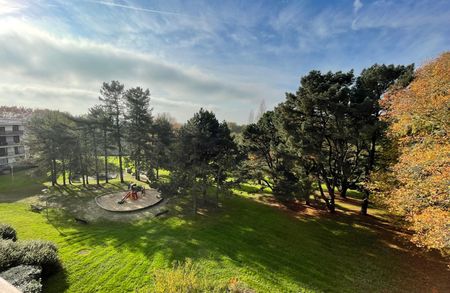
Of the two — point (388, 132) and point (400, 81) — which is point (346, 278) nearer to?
point (388, 132)

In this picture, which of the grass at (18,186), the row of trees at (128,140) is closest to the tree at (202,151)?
the row of trees at (128,140)

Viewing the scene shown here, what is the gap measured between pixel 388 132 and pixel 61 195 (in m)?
36.0

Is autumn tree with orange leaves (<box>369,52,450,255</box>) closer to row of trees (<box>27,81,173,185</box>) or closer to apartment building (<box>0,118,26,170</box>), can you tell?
row of trees (<box>27,81,173,185</box>)

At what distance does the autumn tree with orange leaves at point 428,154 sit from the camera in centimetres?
1009

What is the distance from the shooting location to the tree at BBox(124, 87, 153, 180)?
33.0m

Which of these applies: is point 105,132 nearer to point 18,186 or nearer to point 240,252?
point 18,186

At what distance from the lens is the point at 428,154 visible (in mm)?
10641

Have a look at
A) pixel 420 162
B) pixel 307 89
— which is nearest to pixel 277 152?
pixel 307 89

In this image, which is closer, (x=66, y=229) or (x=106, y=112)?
(x=66, y=229)

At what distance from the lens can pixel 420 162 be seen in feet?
36.1

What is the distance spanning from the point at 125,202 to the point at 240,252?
53.4ft

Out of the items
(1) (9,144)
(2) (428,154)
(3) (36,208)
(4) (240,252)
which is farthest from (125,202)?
(1) (9,144)

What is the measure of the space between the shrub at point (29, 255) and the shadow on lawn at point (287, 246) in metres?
3.67

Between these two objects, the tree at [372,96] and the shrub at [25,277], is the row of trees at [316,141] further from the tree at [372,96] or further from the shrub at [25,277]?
the shrub at [25,277]
